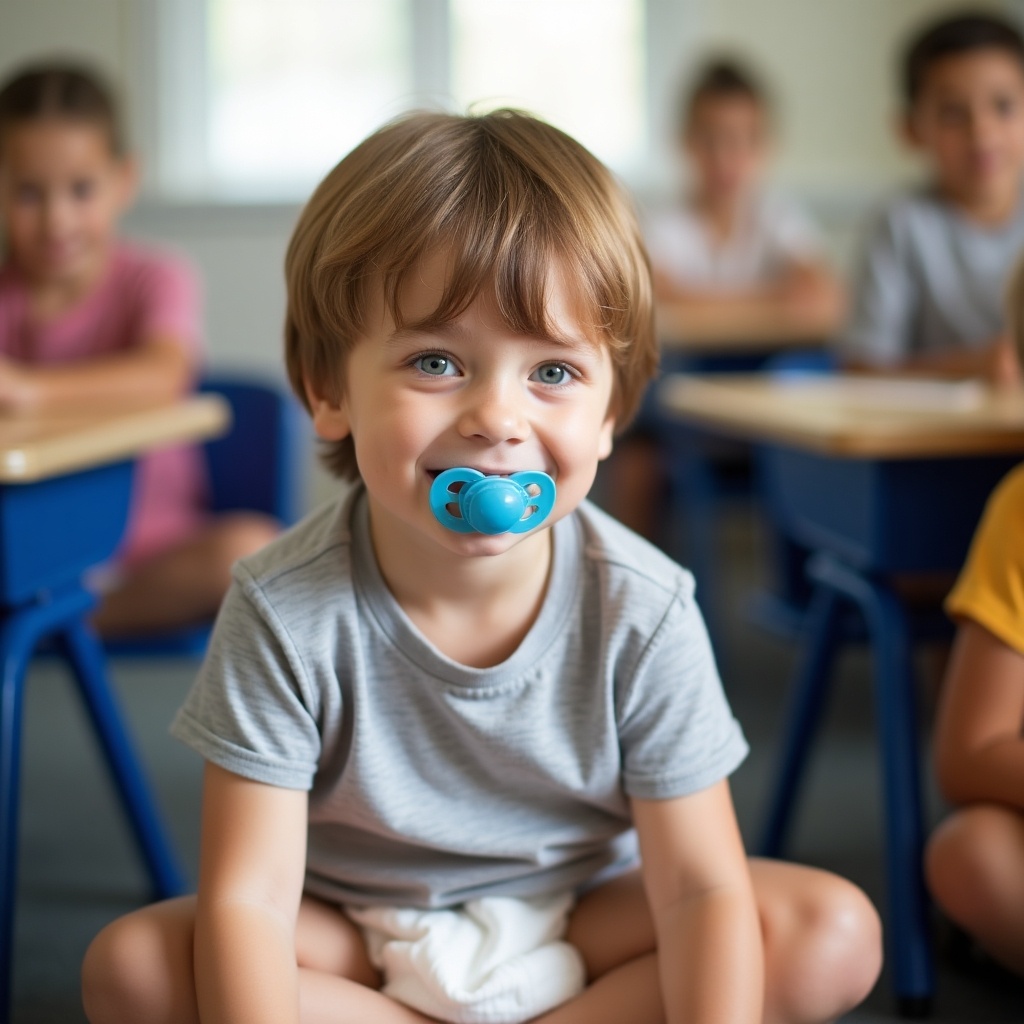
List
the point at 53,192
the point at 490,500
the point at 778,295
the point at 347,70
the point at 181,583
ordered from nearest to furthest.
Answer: the point at 490,500 < the point at 181,583 < the point at 53,192 < the point at 778,295 < the point at 347,70

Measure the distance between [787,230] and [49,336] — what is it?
1.99m

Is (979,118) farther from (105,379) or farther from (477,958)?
(477,958)

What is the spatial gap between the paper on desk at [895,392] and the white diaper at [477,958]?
677 mm

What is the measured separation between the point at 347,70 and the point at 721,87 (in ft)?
3.80

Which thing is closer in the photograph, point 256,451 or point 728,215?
point 256,451

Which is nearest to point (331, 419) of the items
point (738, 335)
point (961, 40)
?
point (961, 40)

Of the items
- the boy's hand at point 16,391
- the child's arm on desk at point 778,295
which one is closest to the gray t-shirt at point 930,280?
the child's arm on desk at point 778,295

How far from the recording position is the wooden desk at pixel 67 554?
114 cm

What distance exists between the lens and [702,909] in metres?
0.91

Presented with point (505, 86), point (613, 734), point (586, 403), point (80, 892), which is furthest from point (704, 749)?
point (505, 86)

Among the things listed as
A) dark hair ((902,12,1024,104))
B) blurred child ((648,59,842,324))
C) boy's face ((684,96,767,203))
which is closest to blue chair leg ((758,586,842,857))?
dark hair ((902,12,1024,104))

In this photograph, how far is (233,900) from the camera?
34.4 inches

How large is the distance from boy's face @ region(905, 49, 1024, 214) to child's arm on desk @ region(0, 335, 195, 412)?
3.80 feet

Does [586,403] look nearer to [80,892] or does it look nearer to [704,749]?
[704,749]
